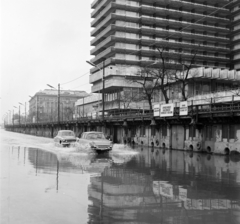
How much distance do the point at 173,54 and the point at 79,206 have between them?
264ft

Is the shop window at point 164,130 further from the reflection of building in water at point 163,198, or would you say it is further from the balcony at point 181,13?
the balcony at point 181,13

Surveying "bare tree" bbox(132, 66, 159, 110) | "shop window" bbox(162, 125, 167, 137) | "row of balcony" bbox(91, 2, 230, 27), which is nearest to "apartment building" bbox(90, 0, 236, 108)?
"row of balcony" bbox(91, 2, 230, 27)

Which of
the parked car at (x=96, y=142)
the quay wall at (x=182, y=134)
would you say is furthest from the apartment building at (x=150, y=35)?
the parked car at (x=96, y=142)

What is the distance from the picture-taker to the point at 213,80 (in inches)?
2334

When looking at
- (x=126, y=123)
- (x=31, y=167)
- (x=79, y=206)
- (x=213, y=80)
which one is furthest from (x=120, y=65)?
(x=79, y=206)

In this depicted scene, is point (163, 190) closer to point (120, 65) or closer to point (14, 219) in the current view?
point (14, 219)

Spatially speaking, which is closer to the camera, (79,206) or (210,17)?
(79,206)

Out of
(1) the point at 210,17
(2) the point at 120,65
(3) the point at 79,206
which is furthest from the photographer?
(1) the point at 210,17

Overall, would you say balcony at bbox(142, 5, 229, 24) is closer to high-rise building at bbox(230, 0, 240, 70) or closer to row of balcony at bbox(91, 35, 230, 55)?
high-rise building at bbox(230, 0, 240, 70)

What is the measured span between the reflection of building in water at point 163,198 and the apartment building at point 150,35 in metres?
63.3

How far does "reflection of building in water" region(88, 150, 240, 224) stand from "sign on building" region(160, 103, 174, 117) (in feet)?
57.4

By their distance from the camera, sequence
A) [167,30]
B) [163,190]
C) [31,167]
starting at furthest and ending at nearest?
[167,30]
[31,167]
[163,190]

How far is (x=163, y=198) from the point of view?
8.68 metres

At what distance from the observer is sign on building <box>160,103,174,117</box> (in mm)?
30375
